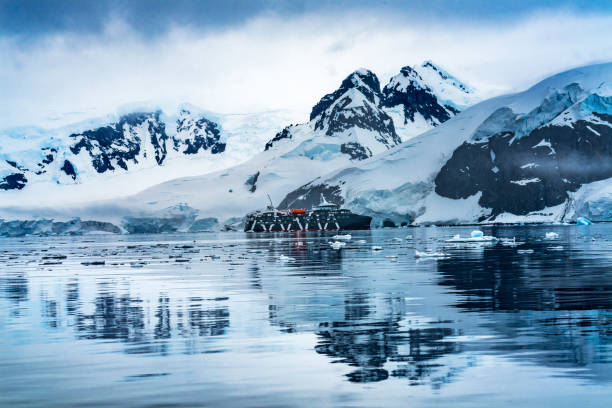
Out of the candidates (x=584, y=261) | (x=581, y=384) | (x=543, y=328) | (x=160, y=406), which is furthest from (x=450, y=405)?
(x=584, y=261)

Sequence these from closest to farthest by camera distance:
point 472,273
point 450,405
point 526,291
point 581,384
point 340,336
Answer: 1. point 450,405
2. point 581,384
3. point 340,336
4. point 526,291
5. point 472,273

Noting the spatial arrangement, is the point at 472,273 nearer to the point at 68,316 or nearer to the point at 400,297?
the point at 400,297

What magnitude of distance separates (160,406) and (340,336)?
304 inches

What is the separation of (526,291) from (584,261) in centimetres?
2025

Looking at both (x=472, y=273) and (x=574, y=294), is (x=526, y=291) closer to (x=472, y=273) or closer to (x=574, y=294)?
(x=574, y=294)

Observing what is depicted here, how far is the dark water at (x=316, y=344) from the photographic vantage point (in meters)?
13.9

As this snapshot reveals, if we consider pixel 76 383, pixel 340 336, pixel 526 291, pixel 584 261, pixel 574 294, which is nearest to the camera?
pixel 76 383

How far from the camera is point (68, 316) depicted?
26562mm

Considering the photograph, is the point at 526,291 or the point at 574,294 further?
the point at 526,291

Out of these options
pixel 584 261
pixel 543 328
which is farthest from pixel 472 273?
pixel 543 328

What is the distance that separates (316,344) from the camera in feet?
62.8

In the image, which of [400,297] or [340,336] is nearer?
[340,336]

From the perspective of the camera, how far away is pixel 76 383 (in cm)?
1523

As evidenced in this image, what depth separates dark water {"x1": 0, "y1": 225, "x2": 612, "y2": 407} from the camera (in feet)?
45.6
